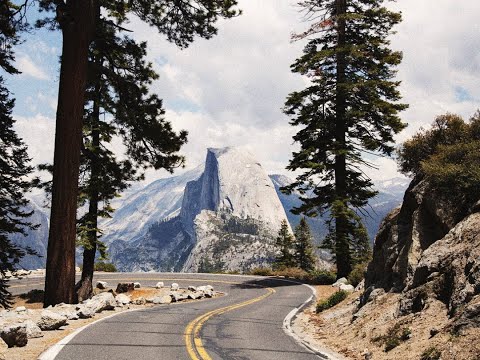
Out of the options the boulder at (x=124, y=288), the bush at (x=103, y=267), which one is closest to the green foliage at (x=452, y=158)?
the boulder at (x=124, y=288)

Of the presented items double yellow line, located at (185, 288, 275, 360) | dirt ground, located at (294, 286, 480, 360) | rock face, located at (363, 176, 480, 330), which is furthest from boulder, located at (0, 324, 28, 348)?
rock face, located at (363, 176, 480, 330)

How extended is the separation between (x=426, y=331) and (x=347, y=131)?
17803mm

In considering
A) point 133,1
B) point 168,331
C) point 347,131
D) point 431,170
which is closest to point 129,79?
point 133,1

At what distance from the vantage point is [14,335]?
26.0ft

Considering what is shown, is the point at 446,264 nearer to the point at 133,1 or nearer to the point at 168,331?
the point at 168,331

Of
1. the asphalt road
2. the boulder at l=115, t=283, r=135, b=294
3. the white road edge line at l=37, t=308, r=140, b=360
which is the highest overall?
the white road edge line at l=37, t=308, r=140, b=360

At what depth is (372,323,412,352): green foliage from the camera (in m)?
8.07

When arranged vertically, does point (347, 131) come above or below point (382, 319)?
above

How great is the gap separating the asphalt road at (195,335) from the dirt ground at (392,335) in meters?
1.07

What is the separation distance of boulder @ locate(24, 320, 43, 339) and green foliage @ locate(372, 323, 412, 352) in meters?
7.51

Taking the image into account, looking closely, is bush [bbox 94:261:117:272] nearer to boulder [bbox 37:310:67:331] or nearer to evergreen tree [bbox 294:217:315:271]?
evergreen tree [bbox 294:217:315:271]

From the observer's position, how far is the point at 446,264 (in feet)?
28.9

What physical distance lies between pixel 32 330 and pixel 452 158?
11.2 meters

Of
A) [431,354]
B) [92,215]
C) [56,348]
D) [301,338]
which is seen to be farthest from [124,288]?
[431,354]
